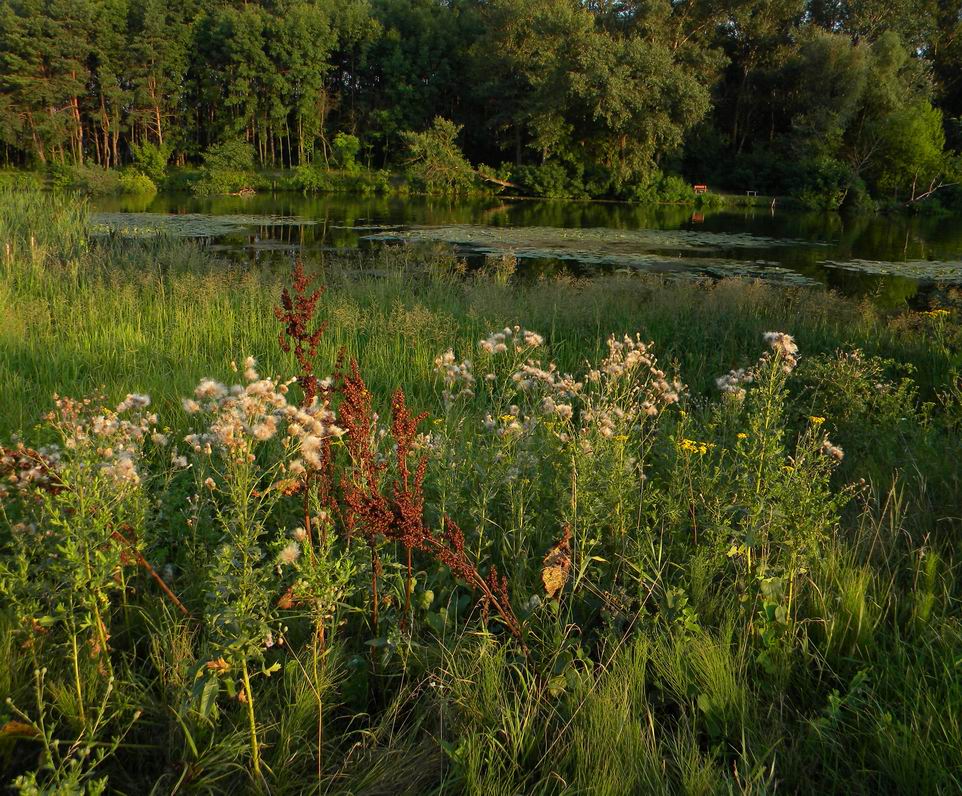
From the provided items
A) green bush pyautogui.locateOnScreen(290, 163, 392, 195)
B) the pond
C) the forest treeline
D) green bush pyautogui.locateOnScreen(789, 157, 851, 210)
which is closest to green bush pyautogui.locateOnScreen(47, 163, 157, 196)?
the pond

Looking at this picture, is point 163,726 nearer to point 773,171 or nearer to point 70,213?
point 70,213

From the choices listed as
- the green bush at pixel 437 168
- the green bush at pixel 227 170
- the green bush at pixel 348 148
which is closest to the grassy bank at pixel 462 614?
the green bush at pixel 227 170

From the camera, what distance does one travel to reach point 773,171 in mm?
40656

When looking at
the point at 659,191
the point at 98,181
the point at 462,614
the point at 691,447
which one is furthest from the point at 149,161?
the point at 462,614

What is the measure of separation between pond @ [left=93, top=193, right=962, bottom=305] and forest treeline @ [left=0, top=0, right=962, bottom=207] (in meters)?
6.60

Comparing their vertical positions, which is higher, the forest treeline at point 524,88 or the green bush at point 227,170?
the forest treeline at point 524,88

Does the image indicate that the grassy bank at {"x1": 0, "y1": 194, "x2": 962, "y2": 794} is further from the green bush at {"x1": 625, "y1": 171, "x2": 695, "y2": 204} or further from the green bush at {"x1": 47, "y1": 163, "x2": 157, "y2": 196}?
the green bush at {"x1": 625, "y1": 171, "x2": 695, "y2": 204}

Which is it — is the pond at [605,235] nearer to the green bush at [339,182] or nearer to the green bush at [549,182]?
the green bush at [549,182]

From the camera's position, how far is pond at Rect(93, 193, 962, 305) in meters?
14.9

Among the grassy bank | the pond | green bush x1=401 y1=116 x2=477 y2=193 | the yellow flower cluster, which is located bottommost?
the grassy bank

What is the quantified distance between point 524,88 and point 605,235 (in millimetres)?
26521

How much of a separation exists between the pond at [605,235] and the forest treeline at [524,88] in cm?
660

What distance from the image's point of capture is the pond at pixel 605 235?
1492 centimetres

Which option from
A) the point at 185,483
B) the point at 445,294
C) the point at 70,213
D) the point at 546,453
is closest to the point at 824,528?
the point at 546,453
